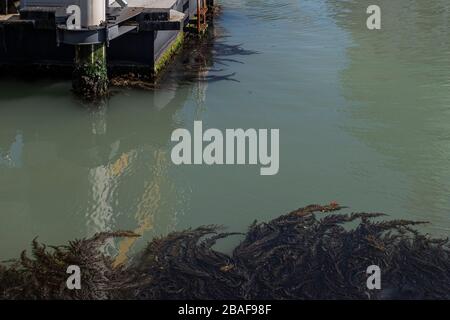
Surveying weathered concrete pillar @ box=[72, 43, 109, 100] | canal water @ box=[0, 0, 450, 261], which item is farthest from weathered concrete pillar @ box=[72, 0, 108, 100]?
canal water @ box=[0, 0, 450, 261]

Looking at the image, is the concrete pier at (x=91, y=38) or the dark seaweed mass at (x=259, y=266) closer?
the dark seaweed mass at (x=259, y=266)

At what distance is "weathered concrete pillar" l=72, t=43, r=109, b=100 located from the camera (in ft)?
50.0

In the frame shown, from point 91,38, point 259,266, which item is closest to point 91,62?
point 91,38

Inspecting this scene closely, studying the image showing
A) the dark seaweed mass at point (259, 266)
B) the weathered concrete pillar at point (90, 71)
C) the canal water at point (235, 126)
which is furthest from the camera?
the weathered concrete pillar at point (90, 71)

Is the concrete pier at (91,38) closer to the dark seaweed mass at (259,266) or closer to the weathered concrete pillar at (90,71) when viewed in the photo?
the weathered concrete pillar at (90,71)

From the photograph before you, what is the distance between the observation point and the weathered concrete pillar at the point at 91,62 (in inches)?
577

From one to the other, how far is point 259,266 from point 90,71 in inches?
335

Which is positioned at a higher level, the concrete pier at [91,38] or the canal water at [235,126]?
the concrete pier at [91,38]

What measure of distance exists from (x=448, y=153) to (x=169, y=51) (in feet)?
33.2

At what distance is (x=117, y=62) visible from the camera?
56.7 ft

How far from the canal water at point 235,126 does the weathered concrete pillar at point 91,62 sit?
21.5 inches

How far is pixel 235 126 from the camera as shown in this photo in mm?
14344

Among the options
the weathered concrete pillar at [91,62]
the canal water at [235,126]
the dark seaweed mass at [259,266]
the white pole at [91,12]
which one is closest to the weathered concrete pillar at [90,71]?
the weathered concrete pillar at [91,62]
